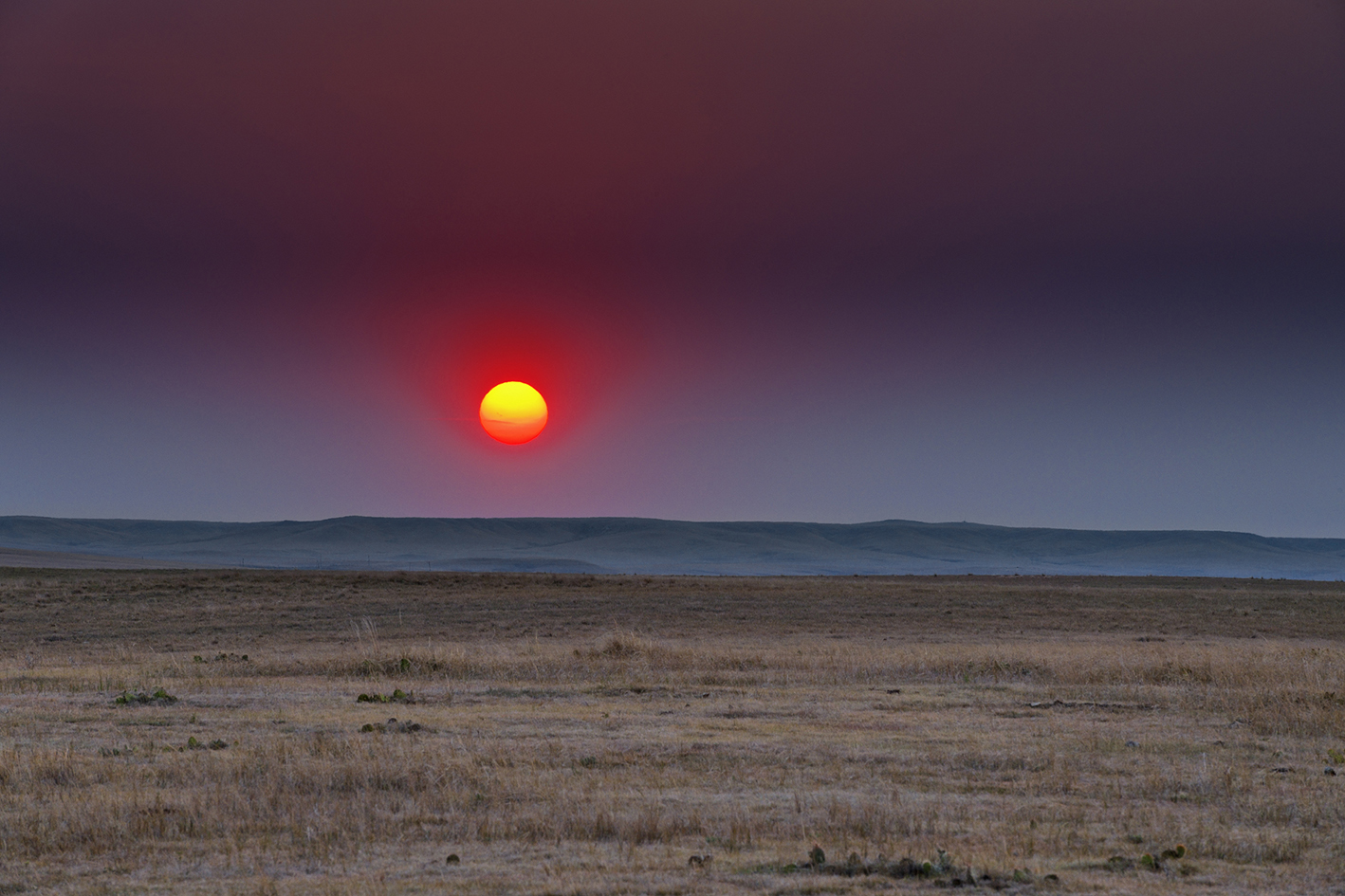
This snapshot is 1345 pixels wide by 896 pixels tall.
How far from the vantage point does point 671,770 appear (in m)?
12.7

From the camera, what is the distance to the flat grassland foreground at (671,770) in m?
8.62

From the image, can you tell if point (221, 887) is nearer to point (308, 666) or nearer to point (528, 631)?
point (308, 666)

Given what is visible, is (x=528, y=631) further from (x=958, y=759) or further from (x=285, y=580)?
(x=285, y=580)

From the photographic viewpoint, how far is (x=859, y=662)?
81.0 feet

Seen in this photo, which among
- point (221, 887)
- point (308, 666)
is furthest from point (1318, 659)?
point (221, 887)

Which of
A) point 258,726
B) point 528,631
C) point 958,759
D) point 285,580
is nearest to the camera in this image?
point 958,759

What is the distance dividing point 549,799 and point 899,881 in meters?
4.23

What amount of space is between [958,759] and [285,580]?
6273 cm

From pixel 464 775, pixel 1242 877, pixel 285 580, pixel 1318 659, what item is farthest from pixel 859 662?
pixel 285 580

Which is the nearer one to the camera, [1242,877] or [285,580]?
[1242,877]

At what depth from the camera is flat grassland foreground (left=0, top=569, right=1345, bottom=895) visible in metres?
8.62

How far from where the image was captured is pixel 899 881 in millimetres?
8125

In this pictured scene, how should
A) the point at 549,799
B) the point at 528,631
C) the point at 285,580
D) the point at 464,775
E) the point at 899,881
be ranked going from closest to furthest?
the point at 899,881 → the point at 549,799 → the point at 464,775 → the point at 528,631 → the point at 285,580

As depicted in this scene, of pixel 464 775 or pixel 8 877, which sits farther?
pixel 464 775
